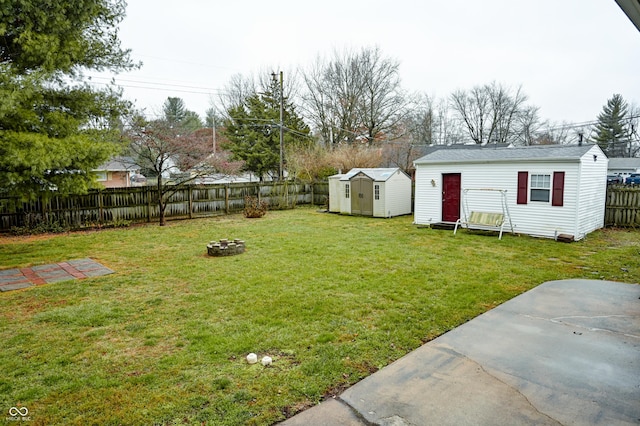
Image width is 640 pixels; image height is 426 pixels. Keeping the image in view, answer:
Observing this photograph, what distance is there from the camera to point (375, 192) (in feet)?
45.3

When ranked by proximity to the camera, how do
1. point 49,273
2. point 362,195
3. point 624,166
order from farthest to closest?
point 624,166 < point 362,195 < point 49,273

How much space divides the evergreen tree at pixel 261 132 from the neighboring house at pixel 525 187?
14.8 meters

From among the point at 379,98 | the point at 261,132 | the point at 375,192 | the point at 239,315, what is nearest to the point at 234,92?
the point at 261,132

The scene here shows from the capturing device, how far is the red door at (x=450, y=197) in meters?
11.1

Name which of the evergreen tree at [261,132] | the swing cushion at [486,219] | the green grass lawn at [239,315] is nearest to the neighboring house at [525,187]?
the swing cushion at [486,219]

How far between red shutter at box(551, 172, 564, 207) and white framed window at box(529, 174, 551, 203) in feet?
0.39

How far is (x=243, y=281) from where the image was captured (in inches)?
231

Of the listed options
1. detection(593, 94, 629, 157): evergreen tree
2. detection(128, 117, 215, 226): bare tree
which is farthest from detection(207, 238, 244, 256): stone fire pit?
detection(593, 94, 629, 157): evergreen tree

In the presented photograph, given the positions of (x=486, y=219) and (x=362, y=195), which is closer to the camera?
(x=486, y=219)

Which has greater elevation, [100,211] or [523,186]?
[523,186]

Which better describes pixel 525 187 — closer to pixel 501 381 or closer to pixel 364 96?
pixel 501 381

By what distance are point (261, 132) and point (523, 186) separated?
19.3 m

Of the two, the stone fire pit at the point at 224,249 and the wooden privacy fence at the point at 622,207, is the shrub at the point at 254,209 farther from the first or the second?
the wooden privacy fence at the point at 622,207

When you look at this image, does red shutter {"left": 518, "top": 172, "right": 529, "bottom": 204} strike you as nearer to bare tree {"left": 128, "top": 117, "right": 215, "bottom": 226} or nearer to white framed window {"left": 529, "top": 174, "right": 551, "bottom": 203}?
white framed window {"left": 529, "top": 174, "right": 551, "bottom": 203}
